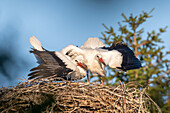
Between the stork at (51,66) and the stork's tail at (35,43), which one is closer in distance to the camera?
the stork at (51,66)

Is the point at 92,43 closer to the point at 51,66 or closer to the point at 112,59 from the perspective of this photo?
the point at 112,59

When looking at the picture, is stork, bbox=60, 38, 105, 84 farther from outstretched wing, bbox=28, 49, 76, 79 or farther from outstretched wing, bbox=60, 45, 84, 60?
outstretched wing, bbox=28, 49, 76, 79

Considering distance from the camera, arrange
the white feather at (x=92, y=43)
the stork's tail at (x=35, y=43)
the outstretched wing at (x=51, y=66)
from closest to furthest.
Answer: the outstretched wing at (x=51, y=66) → the stork's tail at (x=35, y=43) → the white feather at (x=92, y=43)

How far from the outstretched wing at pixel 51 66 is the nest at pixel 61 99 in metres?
0.50

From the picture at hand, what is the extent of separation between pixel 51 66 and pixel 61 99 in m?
1.08

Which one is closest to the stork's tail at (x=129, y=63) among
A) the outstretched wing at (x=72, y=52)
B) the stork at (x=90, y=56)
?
the stork at (x=90, y=56)

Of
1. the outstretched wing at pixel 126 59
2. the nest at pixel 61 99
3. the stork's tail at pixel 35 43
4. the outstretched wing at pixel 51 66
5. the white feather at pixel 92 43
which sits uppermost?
the white feather at pixel 92 43

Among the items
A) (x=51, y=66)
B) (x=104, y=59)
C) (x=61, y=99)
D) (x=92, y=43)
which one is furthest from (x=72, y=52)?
(x=61, y=99)

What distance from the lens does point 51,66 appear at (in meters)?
3.34

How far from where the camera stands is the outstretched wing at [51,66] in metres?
3.12

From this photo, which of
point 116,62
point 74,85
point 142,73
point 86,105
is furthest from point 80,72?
point 142,73

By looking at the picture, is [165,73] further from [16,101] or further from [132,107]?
[16,101]

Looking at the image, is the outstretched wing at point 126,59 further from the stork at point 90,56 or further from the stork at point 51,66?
the stork at point 51,66

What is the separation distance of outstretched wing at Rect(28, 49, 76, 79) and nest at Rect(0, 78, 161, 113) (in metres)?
0.50
